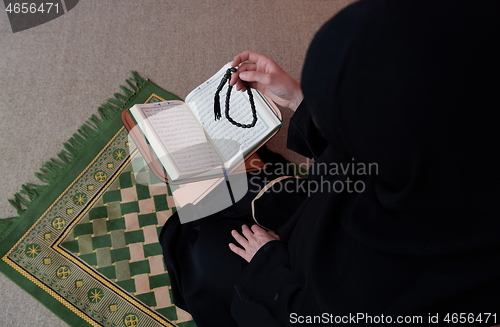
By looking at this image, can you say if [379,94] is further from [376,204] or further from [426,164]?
[376,204]

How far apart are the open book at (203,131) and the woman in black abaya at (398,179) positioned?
298mm

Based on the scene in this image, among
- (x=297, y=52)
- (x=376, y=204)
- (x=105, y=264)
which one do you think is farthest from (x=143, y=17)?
(x=376, y=204)

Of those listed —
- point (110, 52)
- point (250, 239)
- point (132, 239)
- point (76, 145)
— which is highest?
point (110, 52)

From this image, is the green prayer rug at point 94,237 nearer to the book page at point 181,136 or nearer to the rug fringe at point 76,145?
the rug fringe at point 76,145

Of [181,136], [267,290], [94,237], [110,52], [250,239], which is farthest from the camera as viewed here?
[110,52]

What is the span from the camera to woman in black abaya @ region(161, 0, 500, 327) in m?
0.40

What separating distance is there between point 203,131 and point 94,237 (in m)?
0.57

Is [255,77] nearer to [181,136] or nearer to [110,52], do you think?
[181,136]

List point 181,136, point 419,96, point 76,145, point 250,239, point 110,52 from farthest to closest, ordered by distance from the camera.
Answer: point 110,52
point 76,145
point 181,136
point 250,239
point 419,96

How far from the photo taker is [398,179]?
1.55 feet

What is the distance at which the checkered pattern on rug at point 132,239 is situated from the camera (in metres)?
1.18

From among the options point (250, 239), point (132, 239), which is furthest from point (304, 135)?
point (132, 239)

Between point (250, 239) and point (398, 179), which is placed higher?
point (398, 179)

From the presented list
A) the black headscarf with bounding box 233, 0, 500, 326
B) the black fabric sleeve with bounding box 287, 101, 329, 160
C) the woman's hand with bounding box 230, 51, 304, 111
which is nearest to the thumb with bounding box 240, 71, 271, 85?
the woman's hand with bounding box 230, 51, 304, 111
